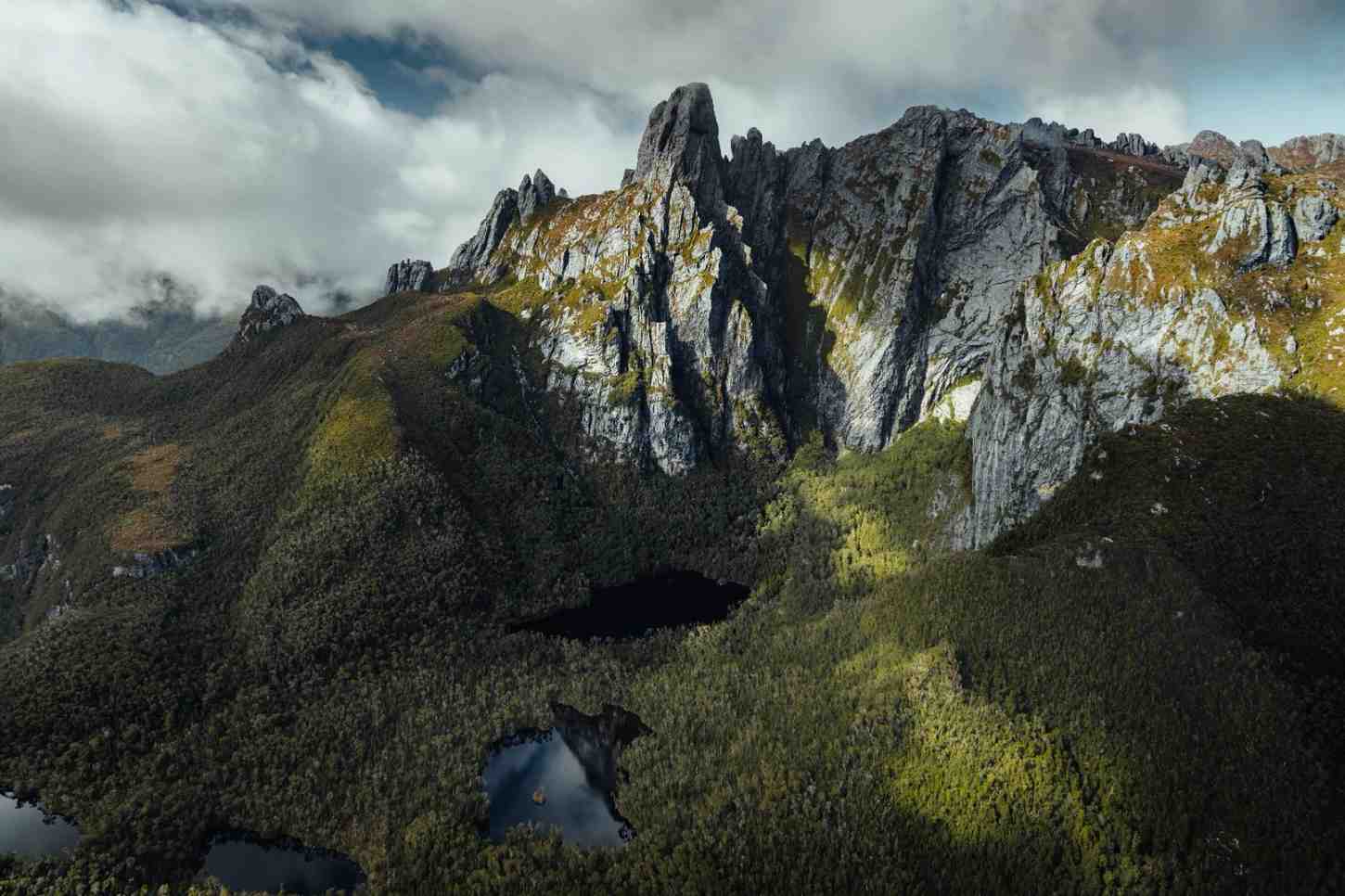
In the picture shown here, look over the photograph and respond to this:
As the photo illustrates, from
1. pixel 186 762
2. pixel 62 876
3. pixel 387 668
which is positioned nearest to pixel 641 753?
pixel 387 668

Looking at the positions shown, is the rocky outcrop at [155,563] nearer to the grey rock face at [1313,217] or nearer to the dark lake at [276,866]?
the dark lake at [276,866]

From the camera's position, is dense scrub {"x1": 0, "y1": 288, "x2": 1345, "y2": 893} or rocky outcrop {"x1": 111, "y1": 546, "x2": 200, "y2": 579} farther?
rocky outcrop {"x1": 111, "y1": 546, "x2": 200, "y2": 579}

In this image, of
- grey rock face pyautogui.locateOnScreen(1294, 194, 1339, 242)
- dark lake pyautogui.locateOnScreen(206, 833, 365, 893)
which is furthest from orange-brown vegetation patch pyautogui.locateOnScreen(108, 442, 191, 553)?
grey rock face pyautogui.locateOnScreen(1294, 194, 1339, 242)

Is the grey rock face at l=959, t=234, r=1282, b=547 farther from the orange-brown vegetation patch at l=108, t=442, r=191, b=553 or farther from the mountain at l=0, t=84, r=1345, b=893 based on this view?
the orange-brown vegetation patch at l=108, t=442, r=191, b=553

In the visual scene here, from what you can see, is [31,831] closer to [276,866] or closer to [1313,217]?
[276,866]

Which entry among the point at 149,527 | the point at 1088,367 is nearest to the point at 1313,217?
the point at 1088,367

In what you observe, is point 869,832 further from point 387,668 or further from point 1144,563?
point 387,668
